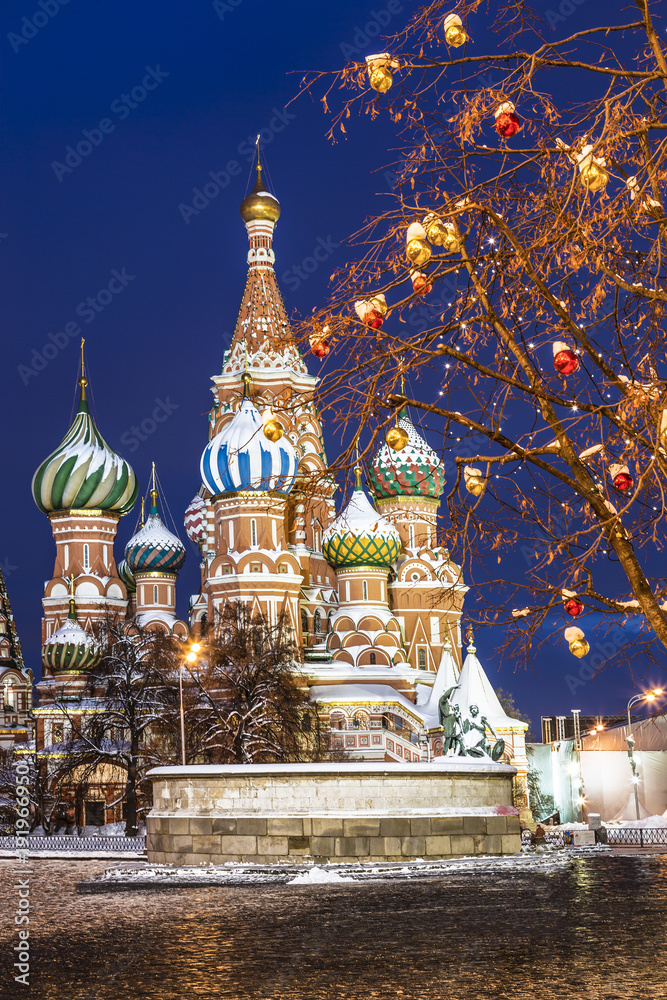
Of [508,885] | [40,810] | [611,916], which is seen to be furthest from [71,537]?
[611,916]

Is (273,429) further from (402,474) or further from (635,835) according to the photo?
(402,474)

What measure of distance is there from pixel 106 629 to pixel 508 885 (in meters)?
24.2

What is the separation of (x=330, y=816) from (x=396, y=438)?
12495mm

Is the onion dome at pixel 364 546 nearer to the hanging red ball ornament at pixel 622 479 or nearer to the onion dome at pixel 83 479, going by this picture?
the onion dome at pixel 83 479

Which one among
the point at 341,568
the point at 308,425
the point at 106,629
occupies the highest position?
the point at 308,425

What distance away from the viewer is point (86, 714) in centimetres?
4075

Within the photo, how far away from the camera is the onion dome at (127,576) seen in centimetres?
5425

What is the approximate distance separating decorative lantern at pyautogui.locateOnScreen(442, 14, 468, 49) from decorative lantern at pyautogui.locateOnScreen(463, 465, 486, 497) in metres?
2.20

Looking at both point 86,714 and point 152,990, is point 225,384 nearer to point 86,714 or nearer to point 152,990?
point 86,714

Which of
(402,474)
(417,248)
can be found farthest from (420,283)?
(402,474)

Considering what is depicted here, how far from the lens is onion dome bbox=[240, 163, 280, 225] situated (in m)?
50.8

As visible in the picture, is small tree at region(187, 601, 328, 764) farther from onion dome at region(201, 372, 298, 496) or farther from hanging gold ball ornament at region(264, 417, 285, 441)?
hanging gold ball ornament at region(264, 417, 285, 441)

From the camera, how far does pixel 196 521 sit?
5759cm

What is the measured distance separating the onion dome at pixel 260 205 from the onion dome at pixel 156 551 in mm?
12971
